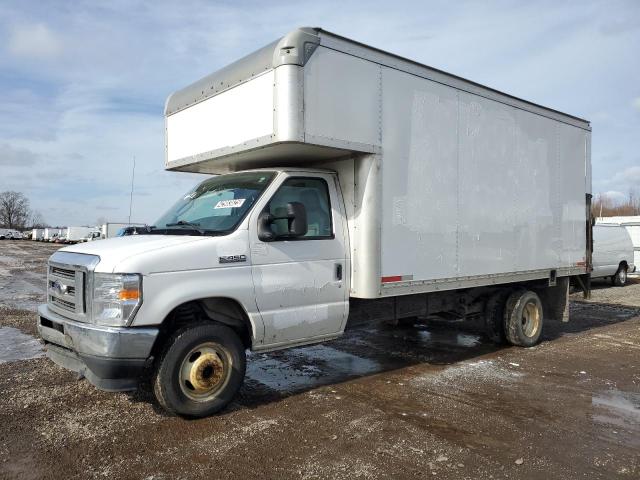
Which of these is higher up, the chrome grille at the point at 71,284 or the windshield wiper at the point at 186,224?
the windshield wiper at the point at 186,224

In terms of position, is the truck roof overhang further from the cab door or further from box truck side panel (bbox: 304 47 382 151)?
the cab door

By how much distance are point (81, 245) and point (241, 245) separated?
5.35 ft

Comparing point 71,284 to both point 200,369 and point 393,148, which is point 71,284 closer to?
point 200,369

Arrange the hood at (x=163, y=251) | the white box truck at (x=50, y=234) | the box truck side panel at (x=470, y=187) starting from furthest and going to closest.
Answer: the white box truck at (x=50, y=234), the box truck side panel at (x=470, y=187), the hood at (x=163, y=251)

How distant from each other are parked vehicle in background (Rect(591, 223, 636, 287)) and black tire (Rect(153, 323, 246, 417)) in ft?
50.1

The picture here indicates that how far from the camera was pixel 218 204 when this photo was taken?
5.41 m

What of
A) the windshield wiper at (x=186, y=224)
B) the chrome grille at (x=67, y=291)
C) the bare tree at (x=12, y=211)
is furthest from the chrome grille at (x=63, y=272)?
the bare tree at (x=12, y=211)

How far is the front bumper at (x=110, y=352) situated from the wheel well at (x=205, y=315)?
28cm

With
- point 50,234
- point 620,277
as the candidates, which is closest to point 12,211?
point 50,234

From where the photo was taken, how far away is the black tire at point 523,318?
26.0 feet

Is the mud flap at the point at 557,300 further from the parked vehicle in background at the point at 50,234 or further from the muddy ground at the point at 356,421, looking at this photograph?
the parked vehicle in background at the point at 50,234

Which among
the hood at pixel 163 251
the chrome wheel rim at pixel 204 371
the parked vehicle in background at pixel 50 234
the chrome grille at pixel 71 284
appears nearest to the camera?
the hood at pixel 163 251

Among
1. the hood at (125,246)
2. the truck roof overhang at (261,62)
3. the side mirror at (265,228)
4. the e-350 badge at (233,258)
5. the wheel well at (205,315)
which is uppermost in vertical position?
the truck roof overhang at (261,62)

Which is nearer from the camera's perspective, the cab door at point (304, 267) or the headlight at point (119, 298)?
the headlight at point (119, 298)
